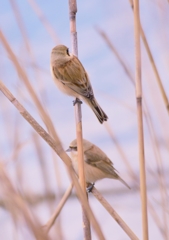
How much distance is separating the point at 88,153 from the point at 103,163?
11 centimetres

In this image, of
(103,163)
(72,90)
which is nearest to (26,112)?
(72,90)

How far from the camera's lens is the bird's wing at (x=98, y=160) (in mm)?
2348

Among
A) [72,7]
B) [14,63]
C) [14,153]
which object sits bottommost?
[14,153]

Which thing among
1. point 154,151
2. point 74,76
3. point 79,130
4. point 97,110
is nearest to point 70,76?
point 74,76

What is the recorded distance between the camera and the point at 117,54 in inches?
58.9

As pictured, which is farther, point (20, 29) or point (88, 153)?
point (88, 153)

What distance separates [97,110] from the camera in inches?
73.9

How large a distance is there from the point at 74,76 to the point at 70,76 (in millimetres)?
37

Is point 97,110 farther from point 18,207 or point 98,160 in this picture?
point 18,207

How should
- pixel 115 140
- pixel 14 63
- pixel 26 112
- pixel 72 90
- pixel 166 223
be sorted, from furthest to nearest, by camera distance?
pixel 72 90, pixel 115 140, pixel 166 223, pixel 26 112, pixel 14 63

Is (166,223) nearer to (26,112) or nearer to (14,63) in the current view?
(26,112)

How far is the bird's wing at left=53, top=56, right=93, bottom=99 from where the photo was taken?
212 cm

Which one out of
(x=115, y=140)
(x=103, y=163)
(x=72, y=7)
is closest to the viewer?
(x=72, y=7)

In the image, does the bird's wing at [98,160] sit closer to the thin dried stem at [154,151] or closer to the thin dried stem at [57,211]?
the thin dried stem at [154,151]
